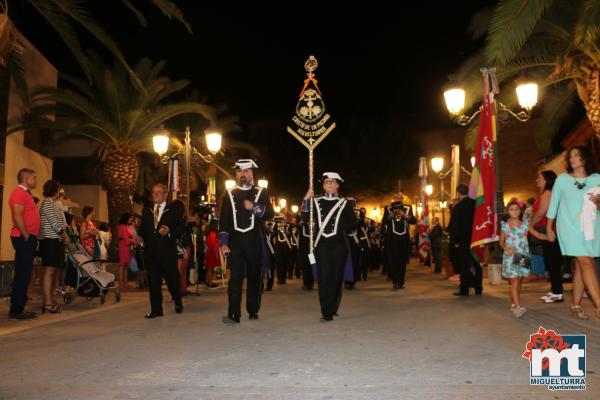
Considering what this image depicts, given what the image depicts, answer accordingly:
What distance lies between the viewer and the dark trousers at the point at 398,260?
13.4m

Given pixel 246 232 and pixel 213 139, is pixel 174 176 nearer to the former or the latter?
pixel 213 139

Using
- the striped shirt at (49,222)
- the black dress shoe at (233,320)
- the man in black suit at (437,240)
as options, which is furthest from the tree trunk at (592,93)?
the striped shirt at (49,222)

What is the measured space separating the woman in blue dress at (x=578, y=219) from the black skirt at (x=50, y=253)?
7.29 meters

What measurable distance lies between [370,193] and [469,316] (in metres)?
44.7

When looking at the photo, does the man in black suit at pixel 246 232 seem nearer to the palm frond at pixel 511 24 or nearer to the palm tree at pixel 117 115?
the palm frond at pixel 511 24

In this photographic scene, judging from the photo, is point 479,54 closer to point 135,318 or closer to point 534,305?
point 534,305

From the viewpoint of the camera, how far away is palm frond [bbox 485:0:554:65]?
970cm

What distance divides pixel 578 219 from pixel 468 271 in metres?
4.11

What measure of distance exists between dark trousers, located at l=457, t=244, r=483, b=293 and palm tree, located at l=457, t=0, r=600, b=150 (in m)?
3.51

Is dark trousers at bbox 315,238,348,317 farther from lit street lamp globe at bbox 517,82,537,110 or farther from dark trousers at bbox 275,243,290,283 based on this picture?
dark trousers at bbox 275,243,290,283

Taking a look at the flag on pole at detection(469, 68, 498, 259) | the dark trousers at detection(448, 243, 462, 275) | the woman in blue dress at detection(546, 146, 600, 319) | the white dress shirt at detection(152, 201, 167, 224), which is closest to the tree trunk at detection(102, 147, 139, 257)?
the dark trousers at detection(448, 243, 462, 275)

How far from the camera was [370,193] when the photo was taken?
173 ft

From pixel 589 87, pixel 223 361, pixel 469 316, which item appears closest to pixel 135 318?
pixel 223 361

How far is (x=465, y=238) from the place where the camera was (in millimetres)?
11617
